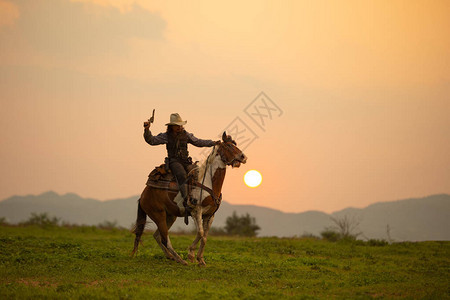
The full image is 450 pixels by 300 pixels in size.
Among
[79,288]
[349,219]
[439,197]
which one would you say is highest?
[439,197]

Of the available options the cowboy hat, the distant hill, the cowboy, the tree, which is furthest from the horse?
the distant hill

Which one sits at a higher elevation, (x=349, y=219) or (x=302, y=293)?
(x=349, y=219)

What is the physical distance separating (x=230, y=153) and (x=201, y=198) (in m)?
1.45

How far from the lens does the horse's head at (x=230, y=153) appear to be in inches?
537

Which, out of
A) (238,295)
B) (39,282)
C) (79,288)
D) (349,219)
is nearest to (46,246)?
(39,282)

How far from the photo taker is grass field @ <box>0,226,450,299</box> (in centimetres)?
1028

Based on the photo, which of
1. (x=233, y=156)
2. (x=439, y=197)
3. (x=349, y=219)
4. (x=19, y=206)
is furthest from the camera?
(x=19, y=206)

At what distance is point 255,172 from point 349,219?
13407 millimetres

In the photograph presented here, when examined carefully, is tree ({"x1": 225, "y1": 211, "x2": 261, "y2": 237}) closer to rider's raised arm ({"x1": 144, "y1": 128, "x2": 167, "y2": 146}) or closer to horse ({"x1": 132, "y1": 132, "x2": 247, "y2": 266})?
horse ({"x1": 132, "y1": 132, "x2": 247, "y2": 266})

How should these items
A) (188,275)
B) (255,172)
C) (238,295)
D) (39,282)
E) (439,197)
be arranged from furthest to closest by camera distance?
(439,197) < (255,172) < (188,275) < (39,282) < (238,295)

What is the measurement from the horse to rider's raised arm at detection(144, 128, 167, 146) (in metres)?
1.31

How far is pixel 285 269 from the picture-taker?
47.8 ft

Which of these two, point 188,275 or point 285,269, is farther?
point 285,269

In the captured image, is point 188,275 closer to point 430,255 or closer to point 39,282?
point 39,282
